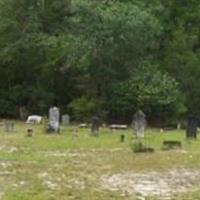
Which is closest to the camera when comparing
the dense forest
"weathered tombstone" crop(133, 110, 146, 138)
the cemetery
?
the cemetery

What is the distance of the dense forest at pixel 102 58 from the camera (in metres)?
35.8

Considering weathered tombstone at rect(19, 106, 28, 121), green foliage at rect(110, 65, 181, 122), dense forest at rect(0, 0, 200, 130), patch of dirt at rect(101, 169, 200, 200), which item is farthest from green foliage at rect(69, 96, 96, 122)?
patch of dirt at rect(101, 169, 200, 200)

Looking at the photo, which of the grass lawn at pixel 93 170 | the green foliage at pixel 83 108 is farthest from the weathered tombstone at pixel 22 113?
the grass lawn at pixel 93 170

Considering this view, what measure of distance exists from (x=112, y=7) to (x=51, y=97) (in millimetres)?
6925

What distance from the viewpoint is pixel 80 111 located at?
3672cm

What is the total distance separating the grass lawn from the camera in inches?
527

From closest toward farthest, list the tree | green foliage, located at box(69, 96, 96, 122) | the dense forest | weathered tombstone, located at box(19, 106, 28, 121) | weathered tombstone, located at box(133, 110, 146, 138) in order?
weathered tombstone, located at box(133, 110, 146, 138)
the dense forest
green foliage, located at box(69, 96, 96, 122)
the tree
weathered tombstone, located at box(19, 106, 28, 121)

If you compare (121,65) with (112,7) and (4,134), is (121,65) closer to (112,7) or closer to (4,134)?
(112,7)

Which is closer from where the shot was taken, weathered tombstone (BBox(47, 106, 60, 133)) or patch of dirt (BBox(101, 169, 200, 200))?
patch of dirt (BBox(101, 169, 200, 200))

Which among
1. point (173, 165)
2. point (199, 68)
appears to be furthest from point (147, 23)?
point (173, 165)

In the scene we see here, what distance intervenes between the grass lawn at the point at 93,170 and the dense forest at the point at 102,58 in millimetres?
10317

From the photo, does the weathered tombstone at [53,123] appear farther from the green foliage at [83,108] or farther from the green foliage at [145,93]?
the green foliage at [145,93]

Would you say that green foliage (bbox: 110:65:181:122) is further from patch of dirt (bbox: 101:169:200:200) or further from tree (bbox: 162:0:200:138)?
patch of dirt (bbox: 101:169:200:200)

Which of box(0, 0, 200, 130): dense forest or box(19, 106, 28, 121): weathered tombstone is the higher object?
box(0, 0, 200, 130): dense forest
